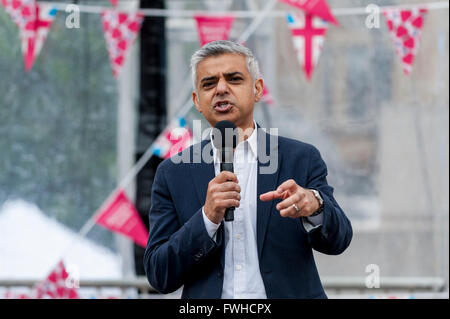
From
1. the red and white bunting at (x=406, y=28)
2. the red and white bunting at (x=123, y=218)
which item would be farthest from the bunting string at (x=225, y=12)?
the red and white bunting at (x=123, y=218)

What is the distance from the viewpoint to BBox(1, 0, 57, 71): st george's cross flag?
16.2 ft

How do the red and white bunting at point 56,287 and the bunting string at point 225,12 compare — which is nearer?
the bunting string at point 225,12

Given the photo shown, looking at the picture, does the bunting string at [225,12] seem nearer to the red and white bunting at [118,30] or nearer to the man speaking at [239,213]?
the red and white bunting at [118,30]

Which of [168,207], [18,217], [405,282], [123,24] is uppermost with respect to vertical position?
[123,24]

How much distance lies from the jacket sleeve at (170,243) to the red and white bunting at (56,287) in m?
3.09

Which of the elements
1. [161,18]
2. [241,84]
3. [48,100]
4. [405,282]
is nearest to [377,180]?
[405,282]

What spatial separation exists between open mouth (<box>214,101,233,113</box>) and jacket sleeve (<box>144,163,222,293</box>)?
25 cm

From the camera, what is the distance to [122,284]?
527 cm

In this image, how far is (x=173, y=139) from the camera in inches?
197

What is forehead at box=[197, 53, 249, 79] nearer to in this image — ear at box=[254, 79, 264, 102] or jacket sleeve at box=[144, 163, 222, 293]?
ear at box=[254, 79, 264, 102]

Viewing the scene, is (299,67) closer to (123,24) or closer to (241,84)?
(123,24)

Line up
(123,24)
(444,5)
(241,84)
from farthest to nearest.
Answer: (123,24) → (444,5) → (241,84)

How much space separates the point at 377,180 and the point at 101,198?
199cm

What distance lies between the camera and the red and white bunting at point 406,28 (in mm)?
4723
